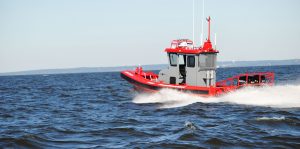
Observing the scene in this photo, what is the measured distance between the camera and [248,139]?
38.2 ft

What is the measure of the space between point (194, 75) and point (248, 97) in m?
3.23

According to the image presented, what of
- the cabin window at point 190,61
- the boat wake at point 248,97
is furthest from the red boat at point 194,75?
the boat wake at point 248,97

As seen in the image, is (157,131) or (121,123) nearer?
(157,131)

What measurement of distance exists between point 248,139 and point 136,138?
11.5 ft

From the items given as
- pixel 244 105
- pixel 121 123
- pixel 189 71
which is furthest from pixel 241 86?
pixel 121 123

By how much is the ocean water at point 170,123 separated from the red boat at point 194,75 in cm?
43

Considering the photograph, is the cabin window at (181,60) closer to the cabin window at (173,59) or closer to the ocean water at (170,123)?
the cabin window at (173,59)

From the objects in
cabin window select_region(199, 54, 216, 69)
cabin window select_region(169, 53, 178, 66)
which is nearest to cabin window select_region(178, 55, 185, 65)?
cabin window select_region(169, 53, 178, 66)

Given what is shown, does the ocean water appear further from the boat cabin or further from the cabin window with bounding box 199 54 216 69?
the cabin window with bounding box 199 54 216 69

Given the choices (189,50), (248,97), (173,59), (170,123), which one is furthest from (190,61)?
(170,123)

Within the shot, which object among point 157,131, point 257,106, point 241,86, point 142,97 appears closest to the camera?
point 157,131

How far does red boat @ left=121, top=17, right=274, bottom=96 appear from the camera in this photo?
20938mm

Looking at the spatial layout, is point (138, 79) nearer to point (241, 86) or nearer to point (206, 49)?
point (206, 49)

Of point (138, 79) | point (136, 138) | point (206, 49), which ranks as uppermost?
point (206, 49)
